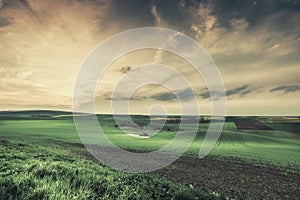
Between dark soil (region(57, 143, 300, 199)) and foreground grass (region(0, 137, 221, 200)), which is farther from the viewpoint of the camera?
dark soil (region(57, 143, 300, 199))

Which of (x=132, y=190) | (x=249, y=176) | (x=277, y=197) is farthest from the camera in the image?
(x=249, y=176)

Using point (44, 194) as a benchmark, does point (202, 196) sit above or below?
below

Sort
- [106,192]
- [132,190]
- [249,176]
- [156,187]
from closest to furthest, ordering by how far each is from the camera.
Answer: [106,192]
[132,190]
[156,187]
[249,176]

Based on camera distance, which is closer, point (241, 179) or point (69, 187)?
point (69, 187)

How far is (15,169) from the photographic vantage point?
11.3 metres

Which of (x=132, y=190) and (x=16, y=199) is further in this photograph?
(x=132, y=190)

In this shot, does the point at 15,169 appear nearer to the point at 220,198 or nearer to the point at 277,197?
the point at 220,198

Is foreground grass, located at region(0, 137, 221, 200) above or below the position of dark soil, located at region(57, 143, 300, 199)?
above

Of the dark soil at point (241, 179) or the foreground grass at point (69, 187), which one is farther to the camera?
the dark soil at point (241, 179)

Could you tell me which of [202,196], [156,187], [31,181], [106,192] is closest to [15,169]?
[31,181]

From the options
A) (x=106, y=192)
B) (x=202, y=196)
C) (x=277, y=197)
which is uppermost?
(x=106, y=192)

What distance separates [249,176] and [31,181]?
1903 centimetres

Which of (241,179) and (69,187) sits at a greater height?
(69,187)

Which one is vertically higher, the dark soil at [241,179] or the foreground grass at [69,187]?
the foreground grass at [69,187]
